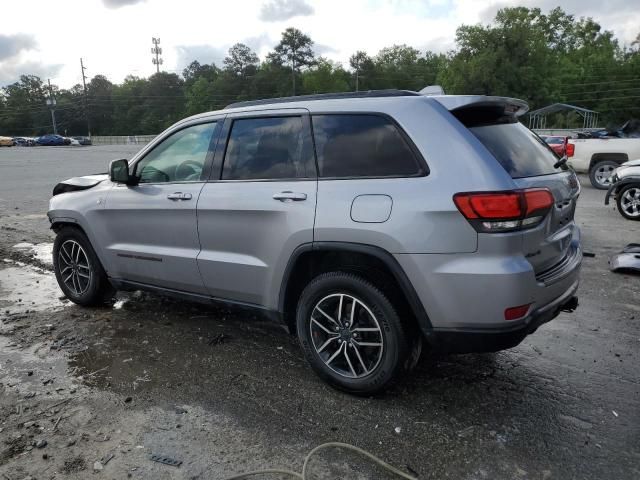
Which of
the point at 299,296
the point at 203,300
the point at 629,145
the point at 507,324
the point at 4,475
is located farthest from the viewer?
the point at 629,145

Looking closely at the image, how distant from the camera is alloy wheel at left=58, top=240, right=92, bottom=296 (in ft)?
16.5

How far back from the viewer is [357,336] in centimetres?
328

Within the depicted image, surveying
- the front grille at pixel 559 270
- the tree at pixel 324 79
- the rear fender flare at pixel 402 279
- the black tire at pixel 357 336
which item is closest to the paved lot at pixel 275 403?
the black tire at pixel 357 336

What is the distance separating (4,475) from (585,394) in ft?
11.3

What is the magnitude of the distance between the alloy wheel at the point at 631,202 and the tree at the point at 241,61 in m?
101

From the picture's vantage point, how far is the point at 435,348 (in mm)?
3008

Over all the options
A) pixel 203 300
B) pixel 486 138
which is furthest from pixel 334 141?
pixel 203 300

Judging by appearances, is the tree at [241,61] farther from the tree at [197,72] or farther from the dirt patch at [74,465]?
the dirt patch at [74,465]

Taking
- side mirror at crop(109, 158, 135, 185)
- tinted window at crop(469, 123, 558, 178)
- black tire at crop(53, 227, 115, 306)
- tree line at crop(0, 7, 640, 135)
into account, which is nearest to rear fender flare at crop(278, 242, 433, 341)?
tinted window at crop(469, 123, 558, 178)

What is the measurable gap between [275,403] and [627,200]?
8.79 meters

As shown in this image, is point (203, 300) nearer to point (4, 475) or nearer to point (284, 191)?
point (284, 191)

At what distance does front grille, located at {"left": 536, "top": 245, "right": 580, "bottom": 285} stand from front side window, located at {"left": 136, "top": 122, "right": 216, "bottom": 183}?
256cm

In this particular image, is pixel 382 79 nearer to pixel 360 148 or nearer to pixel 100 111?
pixel 100 111

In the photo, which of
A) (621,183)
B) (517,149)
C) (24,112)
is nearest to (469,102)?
(517,149)
